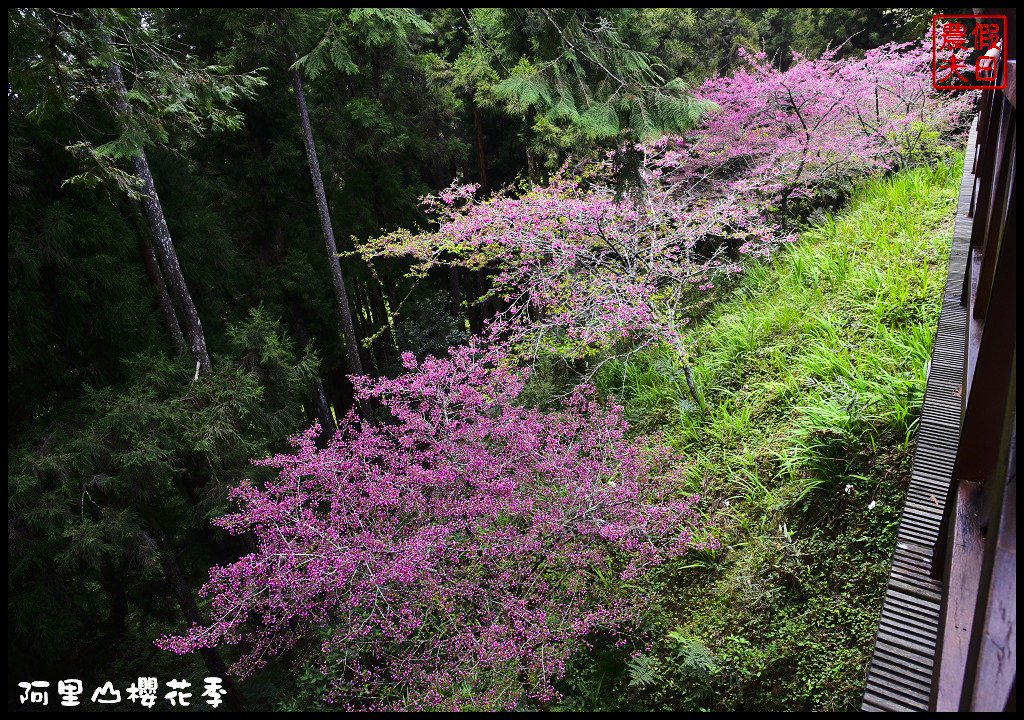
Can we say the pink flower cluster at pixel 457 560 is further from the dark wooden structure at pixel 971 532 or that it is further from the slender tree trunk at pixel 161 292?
the slender tree trunk at pixel 161 292

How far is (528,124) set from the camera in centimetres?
1130

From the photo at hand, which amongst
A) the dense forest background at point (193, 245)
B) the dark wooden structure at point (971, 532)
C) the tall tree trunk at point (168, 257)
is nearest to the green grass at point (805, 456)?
the dark wooden structure at point (971, 532)

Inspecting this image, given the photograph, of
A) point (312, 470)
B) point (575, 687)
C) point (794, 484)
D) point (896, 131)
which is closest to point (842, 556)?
point (794, 484)

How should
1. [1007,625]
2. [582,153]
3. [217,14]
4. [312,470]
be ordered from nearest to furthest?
[1007,625] < [312,470] < [217,14] < [582,153]

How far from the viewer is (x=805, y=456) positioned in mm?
4055

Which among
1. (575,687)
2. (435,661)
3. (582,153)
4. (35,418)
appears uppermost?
(582,153)

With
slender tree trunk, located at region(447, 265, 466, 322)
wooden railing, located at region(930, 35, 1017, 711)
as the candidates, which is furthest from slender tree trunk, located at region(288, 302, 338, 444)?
wooden railing, located at region(930, 35, 1017, 711)

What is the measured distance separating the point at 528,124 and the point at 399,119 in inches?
110

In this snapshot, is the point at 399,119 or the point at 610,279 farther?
the point at 399,119

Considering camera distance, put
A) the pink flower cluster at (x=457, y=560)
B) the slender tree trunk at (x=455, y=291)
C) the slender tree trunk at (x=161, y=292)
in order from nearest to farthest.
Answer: the pink flower cluster at (x=457, y=560) < the slender tree trunk at (x=161, y=292) < the slender tree trunk at (x=455, y=291)

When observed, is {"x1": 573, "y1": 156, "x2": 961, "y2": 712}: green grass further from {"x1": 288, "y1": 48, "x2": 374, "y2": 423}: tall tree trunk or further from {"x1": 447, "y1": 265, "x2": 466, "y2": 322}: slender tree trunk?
{"x1": 447, "y1": 265, "x2": 466, "y2": 322}: slender tree trunk

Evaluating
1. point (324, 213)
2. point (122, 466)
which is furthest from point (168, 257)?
point (324, 213)

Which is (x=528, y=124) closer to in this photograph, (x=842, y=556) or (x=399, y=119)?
(x=399, y=119)

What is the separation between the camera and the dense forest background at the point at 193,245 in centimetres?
344
